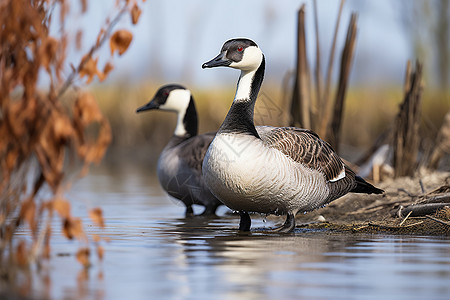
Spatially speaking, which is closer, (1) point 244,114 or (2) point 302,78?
(1) point 244,114

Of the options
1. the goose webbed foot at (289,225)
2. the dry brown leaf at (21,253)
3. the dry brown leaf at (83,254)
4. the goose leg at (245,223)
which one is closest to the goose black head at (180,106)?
the goose leg at (245,223)

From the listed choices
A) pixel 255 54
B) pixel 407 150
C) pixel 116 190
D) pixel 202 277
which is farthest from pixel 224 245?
pixel 116 190

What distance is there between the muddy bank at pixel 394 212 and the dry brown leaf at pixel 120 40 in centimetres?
377

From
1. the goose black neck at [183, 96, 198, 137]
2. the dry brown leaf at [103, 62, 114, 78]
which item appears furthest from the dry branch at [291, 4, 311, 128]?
the dry brown leaf at [103, 62, 114, 78]

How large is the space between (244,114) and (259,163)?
0.73 metres

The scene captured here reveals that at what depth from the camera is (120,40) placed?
4914 mm

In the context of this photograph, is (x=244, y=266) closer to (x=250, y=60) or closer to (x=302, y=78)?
(x=250, y=60)

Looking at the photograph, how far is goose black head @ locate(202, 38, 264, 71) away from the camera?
26.9ft

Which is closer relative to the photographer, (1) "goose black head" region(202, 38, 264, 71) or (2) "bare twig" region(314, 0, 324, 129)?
(1) "goose black head" region(202, 38, 264, 71)

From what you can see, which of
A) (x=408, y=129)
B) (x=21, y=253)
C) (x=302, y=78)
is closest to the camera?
(x=21, y=253)

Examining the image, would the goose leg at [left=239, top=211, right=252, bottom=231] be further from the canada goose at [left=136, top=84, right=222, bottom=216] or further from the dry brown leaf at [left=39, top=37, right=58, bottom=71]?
the dry brown leaf at [left=39, top=37, right=58, bottom=71]

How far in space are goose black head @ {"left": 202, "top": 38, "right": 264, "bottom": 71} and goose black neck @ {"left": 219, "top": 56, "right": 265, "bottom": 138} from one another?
0.13m

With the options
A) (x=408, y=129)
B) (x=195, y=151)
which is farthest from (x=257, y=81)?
(x=408, y=129)

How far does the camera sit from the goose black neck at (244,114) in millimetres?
7730
